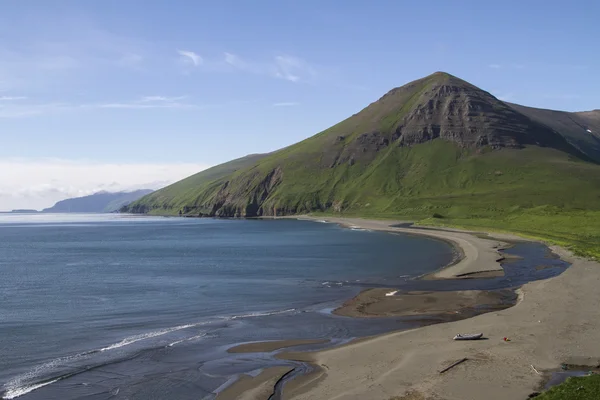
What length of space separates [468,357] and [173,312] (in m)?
31.5

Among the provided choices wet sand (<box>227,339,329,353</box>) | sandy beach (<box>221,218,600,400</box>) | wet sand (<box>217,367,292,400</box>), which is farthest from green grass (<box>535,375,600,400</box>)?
wet sand (<box>227,339,329,353</box>)

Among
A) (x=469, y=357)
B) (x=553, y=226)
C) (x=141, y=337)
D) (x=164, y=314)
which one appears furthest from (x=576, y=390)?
(x=553, y=226)

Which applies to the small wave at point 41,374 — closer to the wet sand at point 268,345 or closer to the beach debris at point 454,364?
the wet sand at point 268,345

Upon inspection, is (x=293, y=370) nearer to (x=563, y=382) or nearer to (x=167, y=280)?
(x=563, y=382)

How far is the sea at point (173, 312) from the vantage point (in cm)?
3466

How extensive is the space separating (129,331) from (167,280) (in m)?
32.6

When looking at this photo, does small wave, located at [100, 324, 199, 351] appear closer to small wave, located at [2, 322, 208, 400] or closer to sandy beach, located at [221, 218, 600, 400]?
small wave, located at [2, 322, 208, 400]

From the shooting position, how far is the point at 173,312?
55.0 m

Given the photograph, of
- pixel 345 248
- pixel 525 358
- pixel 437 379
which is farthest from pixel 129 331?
pixel 345 248

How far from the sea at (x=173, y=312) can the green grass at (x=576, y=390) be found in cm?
1770

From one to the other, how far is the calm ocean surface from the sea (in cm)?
14

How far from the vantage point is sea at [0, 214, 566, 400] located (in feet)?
114

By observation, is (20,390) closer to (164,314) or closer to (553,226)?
(164,314)

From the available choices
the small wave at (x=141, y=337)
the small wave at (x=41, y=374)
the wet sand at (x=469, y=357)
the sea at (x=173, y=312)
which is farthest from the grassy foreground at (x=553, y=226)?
the small wave at (x=41, y=374)
